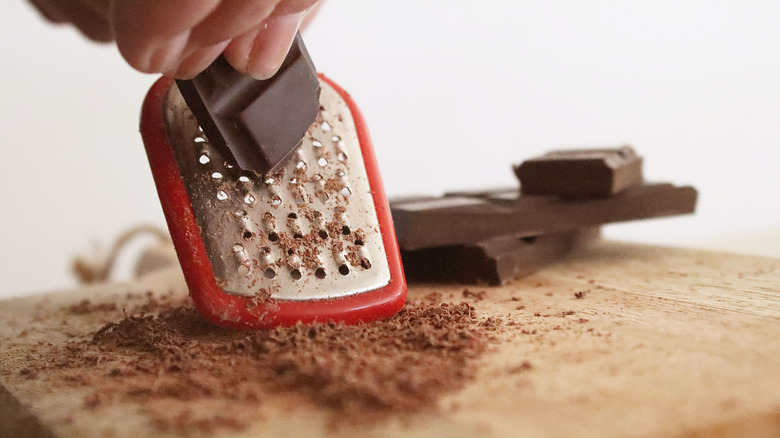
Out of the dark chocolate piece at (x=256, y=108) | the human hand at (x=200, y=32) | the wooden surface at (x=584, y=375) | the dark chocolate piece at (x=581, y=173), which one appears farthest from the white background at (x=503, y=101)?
the human hand at (x=200, y=32)

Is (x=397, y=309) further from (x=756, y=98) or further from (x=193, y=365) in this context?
(x=756, y=98)

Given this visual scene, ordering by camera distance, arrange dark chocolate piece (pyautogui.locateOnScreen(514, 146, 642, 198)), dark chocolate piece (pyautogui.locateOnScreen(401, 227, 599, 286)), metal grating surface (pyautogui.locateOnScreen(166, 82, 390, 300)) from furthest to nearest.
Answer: dark chocolate piece (pyautogui.locateOnScreen(514, 146, 642, 198)), dark chocolate piece (pyautogui.locateOnScreen(401, 227, 599, 286)), metal grating surface (pyautogui.locateOnScreen(166, 82, 390, 300))

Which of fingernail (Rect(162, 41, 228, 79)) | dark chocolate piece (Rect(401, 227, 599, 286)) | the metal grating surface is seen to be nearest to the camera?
fingernail (Rect(162, 41, 228, 79))

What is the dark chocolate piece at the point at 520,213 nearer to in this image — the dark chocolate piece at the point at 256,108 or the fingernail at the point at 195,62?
the dark chocolate piece at the point at 256,108

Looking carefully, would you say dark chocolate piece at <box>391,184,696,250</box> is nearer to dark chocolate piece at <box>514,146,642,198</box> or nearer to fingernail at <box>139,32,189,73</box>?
dark chocolate piece at <box>514,146,642,198</box>

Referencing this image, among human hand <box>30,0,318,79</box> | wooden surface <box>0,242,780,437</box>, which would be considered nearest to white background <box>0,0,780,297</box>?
wooden surface <box>0,242,780,437</box>

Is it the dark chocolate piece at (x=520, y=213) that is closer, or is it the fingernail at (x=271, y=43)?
the fingernail at (x=271, y=43)
